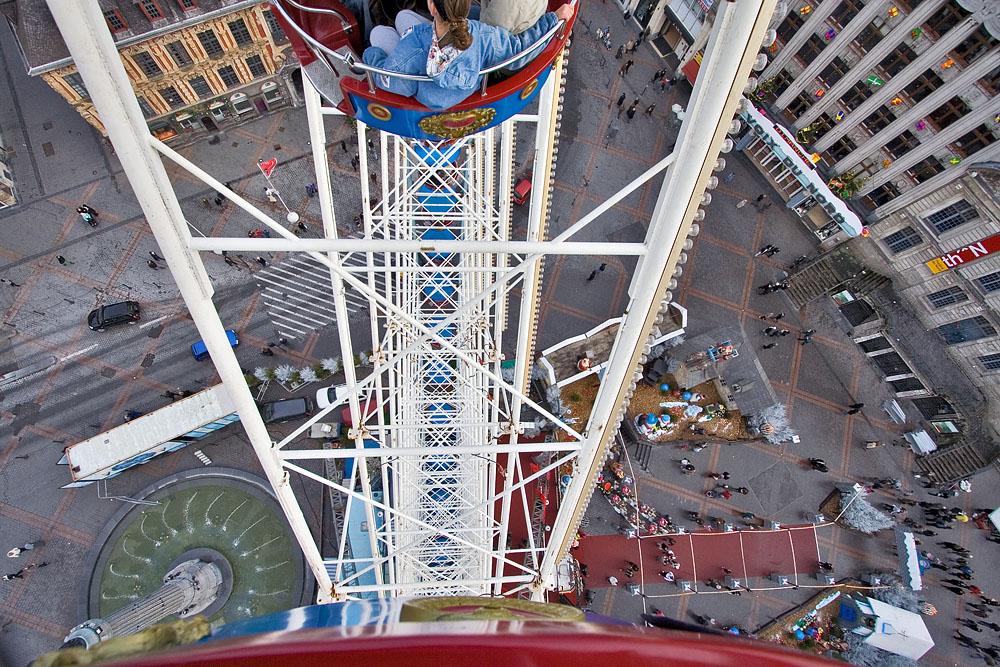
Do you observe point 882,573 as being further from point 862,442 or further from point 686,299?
point 686,299

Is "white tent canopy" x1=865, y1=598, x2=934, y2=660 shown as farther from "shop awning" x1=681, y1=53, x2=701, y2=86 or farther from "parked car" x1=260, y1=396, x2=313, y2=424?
"shop awning" x1=681, y1=53, x2=701, y2=86

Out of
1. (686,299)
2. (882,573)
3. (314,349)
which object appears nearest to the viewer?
(882,573)

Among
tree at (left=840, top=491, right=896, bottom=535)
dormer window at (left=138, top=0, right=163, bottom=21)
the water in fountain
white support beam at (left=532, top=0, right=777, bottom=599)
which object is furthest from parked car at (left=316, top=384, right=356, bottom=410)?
tree at (left=840, top=491, right=896, bottom=535)

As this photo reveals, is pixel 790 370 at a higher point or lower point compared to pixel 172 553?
higher

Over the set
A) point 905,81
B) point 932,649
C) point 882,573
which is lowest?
point 932,649

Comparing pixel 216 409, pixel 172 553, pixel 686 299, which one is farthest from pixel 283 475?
pixel 686 299

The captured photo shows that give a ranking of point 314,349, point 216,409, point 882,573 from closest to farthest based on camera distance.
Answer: point 216,409
point 882,573
point 314,349

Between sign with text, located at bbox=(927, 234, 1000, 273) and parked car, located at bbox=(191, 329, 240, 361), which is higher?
sign with text, located at bbox=(927, 234, 1000, 273)
